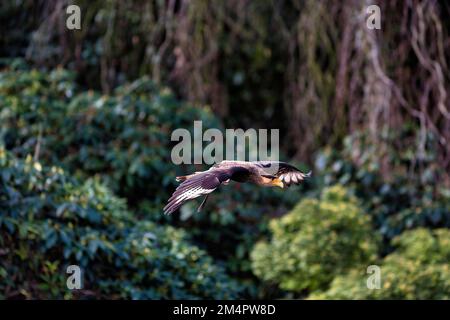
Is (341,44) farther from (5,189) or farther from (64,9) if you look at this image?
(5,189)

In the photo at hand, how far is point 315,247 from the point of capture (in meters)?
5.39

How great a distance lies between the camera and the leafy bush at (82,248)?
178 inches

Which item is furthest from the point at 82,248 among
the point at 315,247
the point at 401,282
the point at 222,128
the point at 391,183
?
the point at 391,183

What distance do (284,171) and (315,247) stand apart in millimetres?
2075

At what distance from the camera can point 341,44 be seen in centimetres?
701

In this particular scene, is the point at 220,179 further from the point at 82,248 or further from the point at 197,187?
the point at 82,248

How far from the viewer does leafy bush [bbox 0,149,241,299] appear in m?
4.52

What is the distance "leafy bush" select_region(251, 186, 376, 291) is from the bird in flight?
2.17 meters

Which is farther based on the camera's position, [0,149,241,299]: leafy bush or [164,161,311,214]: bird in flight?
[0,149,241,299]: leafy bush

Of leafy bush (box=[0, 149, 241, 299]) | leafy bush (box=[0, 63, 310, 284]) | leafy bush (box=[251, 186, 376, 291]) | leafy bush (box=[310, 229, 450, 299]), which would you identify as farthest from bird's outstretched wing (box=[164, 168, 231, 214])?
leafy bush (box=[0, 63, 310, 284])

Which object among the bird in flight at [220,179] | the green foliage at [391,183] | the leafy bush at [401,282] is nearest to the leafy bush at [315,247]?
the leafy bush at [401,282]

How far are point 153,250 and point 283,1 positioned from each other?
342 centimetres

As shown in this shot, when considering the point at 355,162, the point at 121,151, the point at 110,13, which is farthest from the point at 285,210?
the point at 110,13

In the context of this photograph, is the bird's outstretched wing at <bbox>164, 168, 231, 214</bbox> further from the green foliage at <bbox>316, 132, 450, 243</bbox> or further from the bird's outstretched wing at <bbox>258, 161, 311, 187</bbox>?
the green foliage at <bbox>316, 132, 450, 243</bbox>
